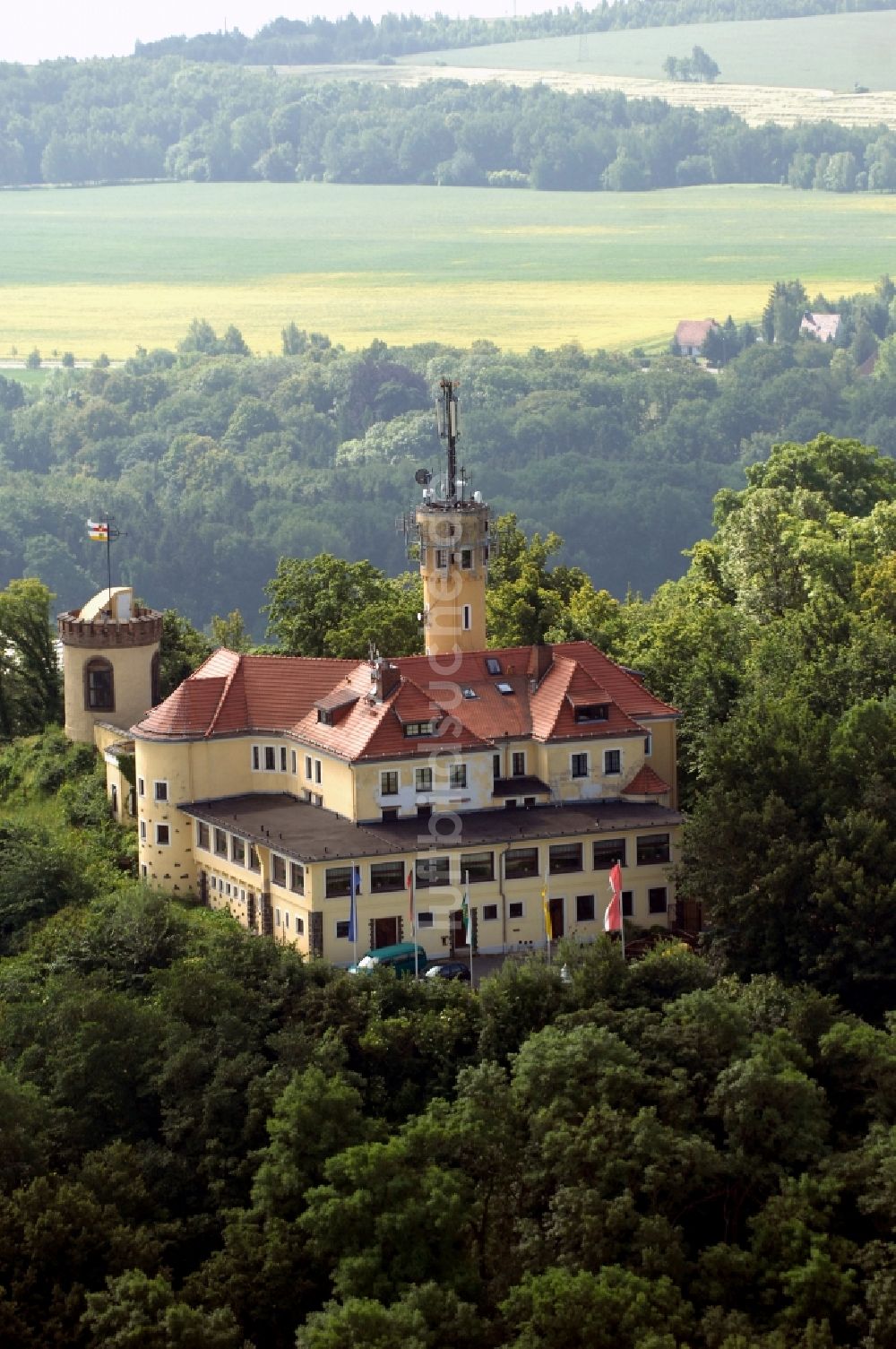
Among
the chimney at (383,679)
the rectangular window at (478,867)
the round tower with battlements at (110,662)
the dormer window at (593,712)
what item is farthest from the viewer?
the round tower with battlements at (110,662)

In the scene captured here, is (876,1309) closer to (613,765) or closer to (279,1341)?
(279,1341)

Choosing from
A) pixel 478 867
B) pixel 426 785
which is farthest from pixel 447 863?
pixel 426 785

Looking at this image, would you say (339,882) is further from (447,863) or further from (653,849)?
(653,849)

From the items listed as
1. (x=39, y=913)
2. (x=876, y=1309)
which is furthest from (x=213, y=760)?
(x=876, y=1309)

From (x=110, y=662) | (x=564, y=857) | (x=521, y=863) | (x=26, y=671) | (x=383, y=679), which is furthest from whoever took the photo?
(x=26, y=671)

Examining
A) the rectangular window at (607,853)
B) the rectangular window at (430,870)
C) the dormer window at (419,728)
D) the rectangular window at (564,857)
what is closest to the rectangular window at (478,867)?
the rectangular window at (430,870)

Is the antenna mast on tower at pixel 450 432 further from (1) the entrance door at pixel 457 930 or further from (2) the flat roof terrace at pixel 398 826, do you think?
(1) the entrance door at pixel 457 930

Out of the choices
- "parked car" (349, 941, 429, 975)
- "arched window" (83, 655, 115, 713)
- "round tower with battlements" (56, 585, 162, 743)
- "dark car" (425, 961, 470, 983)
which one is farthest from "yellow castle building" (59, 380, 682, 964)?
"arched window" (83, 655, 115, 713)
